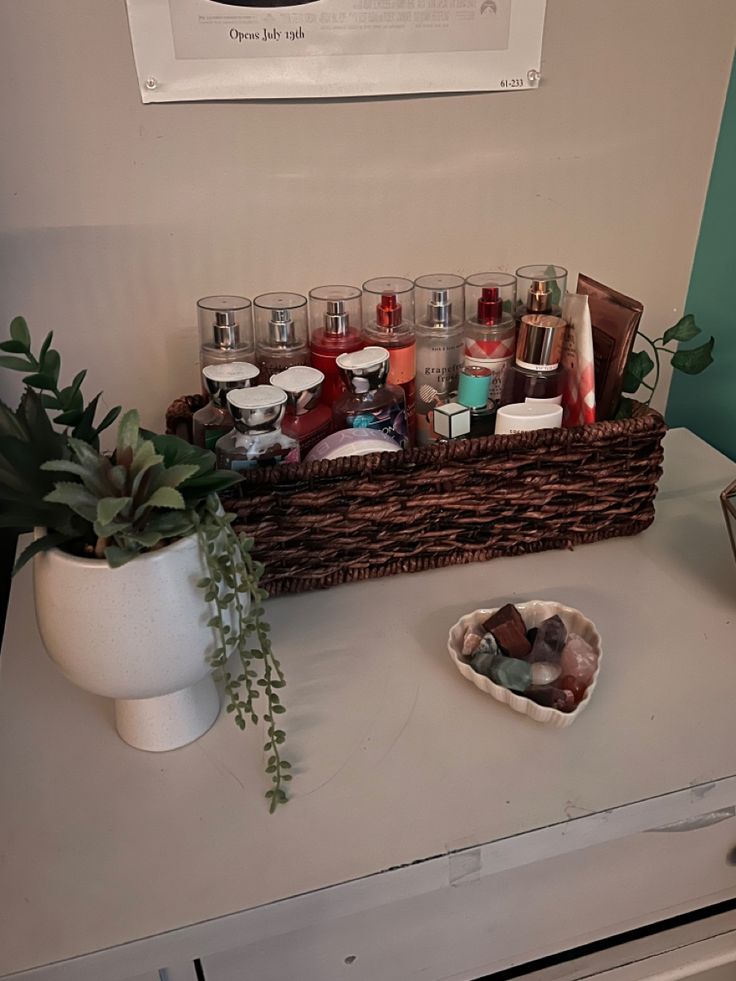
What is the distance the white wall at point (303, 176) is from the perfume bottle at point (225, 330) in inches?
2.3

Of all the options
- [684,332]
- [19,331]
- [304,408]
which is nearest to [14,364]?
[19,331]

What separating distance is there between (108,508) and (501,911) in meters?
0.40

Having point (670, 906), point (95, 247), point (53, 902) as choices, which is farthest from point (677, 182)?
point (53, 902)

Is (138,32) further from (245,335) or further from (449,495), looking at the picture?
(449,495)

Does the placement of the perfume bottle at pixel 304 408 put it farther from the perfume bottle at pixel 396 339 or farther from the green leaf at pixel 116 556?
the green leaf at pixel 116 556

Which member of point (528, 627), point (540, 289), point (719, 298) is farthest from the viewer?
point (719, 298)

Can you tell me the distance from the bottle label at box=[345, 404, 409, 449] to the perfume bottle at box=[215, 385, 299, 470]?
63 mm

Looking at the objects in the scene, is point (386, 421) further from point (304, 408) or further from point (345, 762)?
point (345, 762)

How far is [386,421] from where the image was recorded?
27.7 inches

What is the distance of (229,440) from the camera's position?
0.65 metres

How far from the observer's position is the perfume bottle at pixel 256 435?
0.62 m

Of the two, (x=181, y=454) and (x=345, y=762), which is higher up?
(x=181, y=454)

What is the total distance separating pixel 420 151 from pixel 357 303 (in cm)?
17

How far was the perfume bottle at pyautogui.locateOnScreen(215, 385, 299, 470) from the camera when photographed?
2.04 ft
